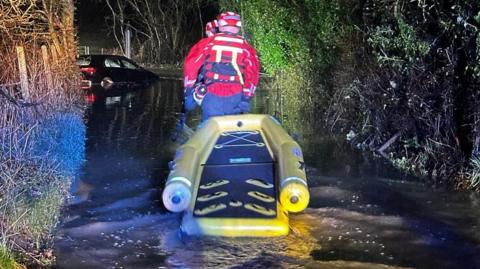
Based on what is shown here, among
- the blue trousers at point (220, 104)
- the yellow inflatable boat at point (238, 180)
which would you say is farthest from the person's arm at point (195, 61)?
the yellow inflatable boat at point (238, 180)

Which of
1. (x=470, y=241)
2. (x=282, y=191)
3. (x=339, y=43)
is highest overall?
(x=339, y=43)

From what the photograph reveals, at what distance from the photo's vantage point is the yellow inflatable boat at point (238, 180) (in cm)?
658

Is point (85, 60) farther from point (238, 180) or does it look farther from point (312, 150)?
point (238, 180)

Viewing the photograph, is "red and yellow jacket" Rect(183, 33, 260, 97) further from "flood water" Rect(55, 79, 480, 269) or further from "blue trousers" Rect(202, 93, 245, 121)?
"flood water" Rect(55, 79, 480, 269)

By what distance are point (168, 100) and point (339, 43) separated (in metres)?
9.14

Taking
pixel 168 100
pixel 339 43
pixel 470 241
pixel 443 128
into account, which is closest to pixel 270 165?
pixel 470 241

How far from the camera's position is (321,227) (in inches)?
287

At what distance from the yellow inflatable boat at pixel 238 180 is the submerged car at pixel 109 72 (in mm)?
19343

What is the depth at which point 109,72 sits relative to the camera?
2781 cm

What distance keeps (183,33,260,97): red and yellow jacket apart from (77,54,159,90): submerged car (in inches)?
739

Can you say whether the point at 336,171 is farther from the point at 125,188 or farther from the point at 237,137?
the point at 125,188

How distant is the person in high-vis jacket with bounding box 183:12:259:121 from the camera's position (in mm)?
8344

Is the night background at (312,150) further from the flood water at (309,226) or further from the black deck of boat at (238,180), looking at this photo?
the black deck of boat at (238,180)

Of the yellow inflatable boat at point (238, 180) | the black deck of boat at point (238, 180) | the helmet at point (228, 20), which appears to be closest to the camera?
the yellow inflatable boat at point (238, 180)
